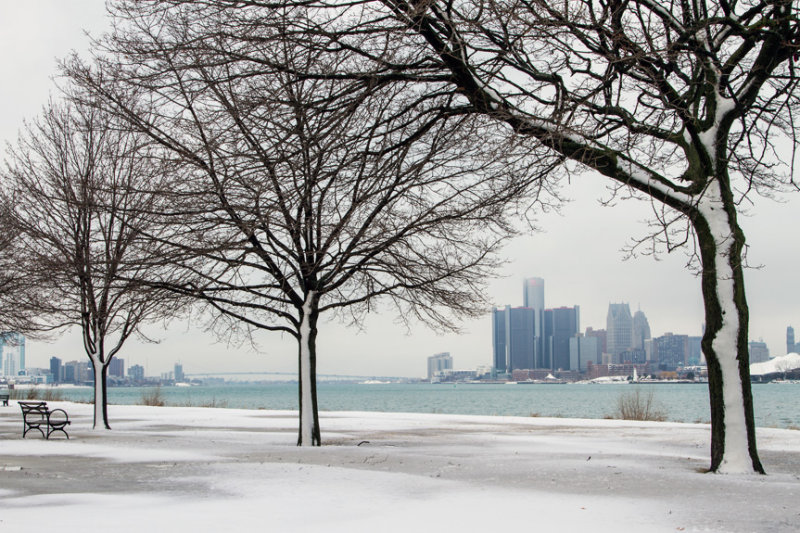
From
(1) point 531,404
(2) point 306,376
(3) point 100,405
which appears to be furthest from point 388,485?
(1) point 531,404

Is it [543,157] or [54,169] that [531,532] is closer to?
[543,157]

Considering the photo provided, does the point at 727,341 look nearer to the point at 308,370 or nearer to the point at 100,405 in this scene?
the point at 308,370

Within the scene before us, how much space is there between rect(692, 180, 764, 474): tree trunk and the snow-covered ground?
0.57m

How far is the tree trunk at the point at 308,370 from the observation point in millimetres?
16781

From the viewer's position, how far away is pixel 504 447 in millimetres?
16609

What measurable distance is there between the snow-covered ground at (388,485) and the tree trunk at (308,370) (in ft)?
1.55

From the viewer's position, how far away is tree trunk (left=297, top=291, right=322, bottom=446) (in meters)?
16.8

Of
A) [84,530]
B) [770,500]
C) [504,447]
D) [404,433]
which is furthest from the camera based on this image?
[404,433]

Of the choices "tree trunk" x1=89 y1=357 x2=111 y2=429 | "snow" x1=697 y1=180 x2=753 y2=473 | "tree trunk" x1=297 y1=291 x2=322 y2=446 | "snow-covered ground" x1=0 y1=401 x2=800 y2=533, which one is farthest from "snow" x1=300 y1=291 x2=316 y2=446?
"snow" x1=697 y1=180 x2=753 y2=473

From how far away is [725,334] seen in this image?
488 inches

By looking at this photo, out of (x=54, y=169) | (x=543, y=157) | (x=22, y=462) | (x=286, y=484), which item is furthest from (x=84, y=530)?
(x=54, y=169)

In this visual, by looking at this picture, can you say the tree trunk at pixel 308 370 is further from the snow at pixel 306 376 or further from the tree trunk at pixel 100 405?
the tree trunk at pixel 100 405

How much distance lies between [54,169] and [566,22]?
17219 mm

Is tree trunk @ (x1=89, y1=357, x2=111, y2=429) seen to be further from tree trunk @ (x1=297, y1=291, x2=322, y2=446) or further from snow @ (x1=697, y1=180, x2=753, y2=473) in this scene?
snow @ (x1=697, y1=180, x2=753, y2=473)
